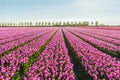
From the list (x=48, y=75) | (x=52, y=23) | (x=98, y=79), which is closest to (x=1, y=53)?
(x=48, y=75)

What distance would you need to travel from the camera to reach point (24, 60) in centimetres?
980

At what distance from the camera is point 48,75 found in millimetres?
6848

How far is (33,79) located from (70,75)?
4.18 feet

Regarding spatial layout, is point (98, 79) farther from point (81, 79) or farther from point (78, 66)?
point (78, 66)

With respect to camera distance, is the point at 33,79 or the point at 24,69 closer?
the point at 33,79

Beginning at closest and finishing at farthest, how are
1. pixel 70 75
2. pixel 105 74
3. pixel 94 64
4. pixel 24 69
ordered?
pixel 70 75
pixel 105 74
pixel 94 64
pixel 24 69

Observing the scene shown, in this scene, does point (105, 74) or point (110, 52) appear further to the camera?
point (110, 52)

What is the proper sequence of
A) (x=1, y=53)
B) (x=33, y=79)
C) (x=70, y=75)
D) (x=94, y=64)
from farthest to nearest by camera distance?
(x=1, y=53) < (x=94, y=64) < (x=70, y=75) < (x=33, y=79)

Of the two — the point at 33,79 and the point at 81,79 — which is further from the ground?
the point at 33,79

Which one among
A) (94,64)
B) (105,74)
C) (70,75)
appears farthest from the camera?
(94,64)

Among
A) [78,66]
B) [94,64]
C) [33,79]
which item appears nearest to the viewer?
[33,79]

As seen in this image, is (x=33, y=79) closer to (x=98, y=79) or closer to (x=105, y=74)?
(x=98, y=79)

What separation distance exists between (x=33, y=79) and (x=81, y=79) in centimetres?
336

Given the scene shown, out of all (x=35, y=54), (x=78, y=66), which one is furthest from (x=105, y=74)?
(x=35, y=54)
